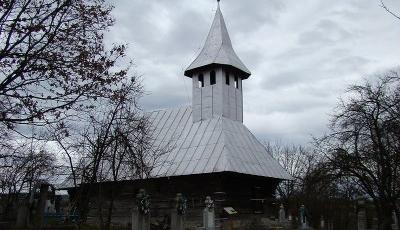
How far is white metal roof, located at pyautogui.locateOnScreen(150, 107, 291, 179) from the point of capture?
21234mm

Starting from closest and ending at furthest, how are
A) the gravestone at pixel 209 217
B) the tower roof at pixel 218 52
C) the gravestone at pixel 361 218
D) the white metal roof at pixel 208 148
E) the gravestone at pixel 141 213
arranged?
the gravestone at pixel 141 213 → the gravestone at pixel 209 217 → the gravestone at pixel 361 218 → the white metal roof at pixel 208 148 → the tower roof at pixel 218 52

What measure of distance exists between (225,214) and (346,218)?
14.9 metres

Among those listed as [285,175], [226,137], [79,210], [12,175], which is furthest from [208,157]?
[12,175]

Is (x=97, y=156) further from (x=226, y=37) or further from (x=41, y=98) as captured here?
(x=226, y=37)

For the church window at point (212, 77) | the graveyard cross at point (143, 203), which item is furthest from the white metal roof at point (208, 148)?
the graveyard cross at point (143, 203)

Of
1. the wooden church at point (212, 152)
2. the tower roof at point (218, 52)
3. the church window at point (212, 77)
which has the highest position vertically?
the tower roof at point (218, 52)

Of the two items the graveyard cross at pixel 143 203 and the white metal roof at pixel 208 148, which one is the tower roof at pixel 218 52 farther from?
the graveyard cross at pixel 143 203

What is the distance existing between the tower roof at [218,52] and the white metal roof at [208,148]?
2.97 metres

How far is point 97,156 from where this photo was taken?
1541cm

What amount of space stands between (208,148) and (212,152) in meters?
0.61

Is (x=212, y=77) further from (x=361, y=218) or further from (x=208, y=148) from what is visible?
(x=361, y=218)

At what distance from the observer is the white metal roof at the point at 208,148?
836 inches

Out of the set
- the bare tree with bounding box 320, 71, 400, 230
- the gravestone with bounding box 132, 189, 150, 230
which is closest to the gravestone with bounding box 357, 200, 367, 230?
the bare tree with bounding box 320, 71, 400, 230

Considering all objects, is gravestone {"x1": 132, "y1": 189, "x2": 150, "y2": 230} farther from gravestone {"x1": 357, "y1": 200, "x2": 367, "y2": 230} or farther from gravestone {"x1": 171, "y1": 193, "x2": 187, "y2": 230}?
gravestone {"x1": 357, "y1": 200, "x2": 367, "y2": 230}
